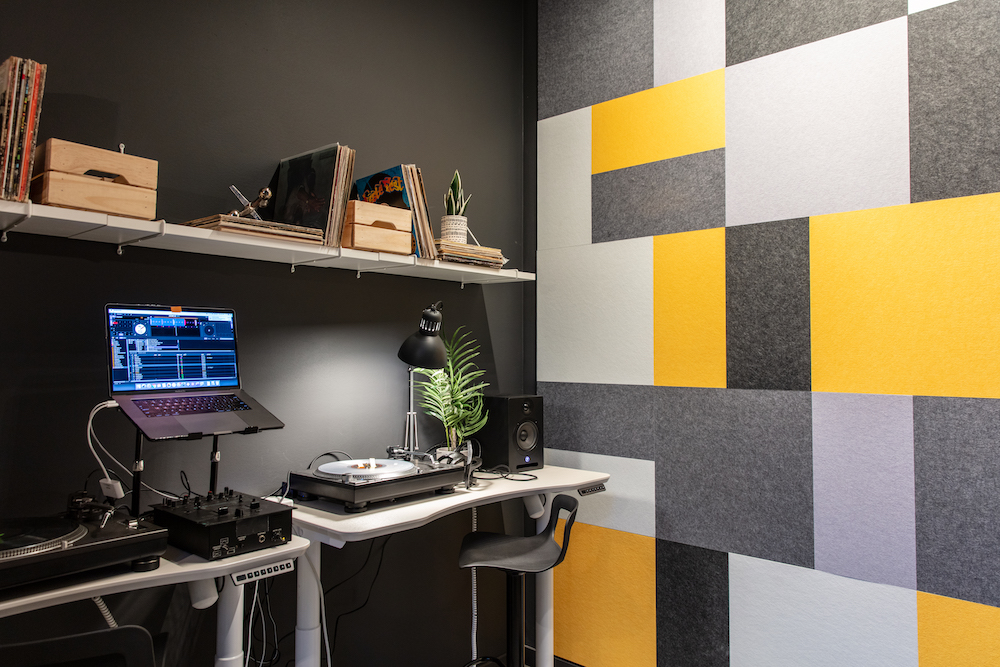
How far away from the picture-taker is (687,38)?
242 centimetres

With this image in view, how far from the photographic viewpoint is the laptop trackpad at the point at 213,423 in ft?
4.79

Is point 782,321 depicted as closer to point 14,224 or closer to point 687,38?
point 687,38

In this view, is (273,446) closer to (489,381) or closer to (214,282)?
(214,282)

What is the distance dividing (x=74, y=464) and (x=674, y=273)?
6.53 feet

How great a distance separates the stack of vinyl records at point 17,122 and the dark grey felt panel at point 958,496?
2.39 m

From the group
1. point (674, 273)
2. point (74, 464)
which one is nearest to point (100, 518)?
point (74, 464)

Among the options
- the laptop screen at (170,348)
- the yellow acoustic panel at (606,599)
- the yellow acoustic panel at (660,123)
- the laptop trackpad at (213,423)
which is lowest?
the yellow acoustic panel at (606,599)

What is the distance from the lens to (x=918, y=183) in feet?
6.33

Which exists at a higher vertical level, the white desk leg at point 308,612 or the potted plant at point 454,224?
the potted plant at point 454,224

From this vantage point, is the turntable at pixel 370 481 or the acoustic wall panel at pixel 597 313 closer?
the turntable at pixel 370 481

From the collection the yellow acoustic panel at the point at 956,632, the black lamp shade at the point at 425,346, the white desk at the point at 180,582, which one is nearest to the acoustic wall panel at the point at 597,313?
the black lamp shade at the point at 425,346

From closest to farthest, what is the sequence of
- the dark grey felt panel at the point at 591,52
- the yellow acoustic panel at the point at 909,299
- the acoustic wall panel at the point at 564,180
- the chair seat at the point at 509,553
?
the yellow acoustic panel at the point at 909,299
the chair seat at the point at 509,553
the dark grey felt panel at the point at 591,52
the acoustic wall panel at the point at 564,180

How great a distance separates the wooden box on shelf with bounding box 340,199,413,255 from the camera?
6.17 feet

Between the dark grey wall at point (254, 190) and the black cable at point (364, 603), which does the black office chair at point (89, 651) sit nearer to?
the dark grey wall at point (254, 190)
